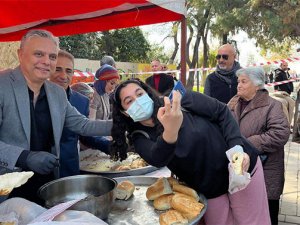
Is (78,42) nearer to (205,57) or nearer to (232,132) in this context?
(205,57)

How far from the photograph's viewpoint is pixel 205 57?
19266mm

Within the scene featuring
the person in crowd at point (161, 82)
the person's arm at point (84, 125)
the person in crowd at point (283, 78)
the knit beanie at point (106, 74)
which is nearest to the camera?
the person's arm at point (84, 125)

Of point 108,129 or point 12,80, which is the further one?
point 108,129

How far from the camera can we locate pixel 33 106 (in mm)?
1883

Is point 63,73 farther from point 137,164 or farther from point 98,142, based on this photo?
point 137,164

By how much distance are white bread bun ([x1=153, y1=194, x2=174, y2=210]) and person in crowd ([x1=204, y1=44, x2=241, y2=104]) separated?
238cm

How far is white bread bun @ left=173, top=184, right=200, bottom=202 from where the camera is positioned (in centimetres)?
162

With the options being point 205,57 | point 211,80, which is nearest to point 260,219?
point 211,80

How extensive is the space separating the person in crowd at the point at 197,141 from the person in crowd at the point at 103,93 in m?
1.35

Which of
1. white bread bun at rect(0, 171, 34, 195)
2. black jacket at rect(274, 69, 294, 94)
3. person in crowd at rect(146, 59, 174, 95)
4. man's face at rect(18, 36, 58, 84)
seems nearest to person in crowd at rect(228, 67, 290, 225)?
person in crowd at rect(146, 59, 174, 95)

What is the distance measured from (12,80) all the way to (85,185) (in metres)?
0.75

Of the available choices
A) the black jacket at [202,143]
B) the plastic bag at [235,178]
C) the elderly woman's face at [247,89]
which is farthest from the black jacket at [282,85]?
the plastic bag at [235,178]

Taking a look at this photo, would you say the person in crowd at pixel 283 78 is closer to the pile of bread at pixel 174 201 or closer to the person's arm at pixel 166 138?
the pile of bread at pixel 174 201

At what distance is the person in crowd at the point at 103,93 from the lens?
10.6 ft
